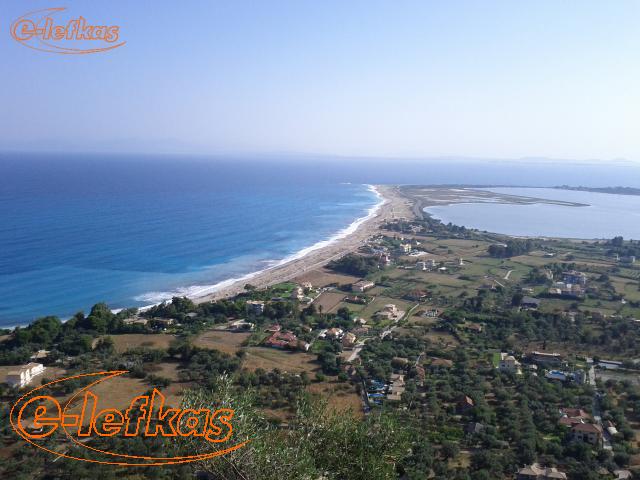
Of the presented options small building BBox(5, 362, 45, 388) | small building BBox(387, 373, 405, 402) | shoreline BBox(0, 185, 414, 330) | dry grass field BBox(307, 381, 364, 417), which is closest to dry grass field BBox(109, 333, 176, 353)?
small building BBox(5, 362, 45, 388)

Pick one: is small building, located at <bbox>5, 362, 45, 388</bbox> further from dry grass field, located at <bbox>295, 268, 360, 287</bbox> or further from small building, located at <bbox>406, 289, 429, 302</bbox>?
small building, located at <bbox>406, 289, 429, 302</bbox>

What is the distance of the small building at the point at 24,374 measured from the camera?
1788 centimetres

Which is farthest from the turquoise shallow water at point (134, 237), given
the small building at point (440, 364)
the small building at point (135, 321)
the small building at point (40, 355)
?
the small building at point (440, 364)

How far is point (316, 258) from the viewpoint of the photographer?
4394 centimetres

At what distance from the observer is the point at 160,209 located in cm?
6500

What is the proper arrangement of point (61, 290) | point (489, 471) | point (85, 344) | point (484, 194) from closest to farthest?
point (489, 471)
point (85, 344)
point (61, 290)
point (484, 194)

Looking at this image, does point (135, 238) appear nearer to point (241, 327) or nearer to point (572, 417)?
point (241, 327)

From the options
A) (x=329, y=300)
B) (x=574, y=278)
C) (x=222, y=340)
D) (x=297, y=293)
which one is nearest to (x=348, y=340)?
(x=222, y=340)

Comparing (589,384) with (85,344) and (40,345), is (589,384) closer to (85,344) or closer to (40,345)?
(85,344)

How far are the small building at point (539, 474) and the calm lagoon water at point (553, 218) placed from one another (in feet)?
166

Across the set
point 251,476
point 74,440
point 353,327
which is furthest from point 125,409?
point 353,327

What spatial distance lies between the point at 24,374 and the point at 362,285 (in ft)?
74.8

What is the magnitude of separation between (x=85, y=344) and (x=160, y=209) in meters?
45.4

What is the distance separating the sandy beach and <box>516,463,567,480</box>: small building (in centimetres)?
2229
